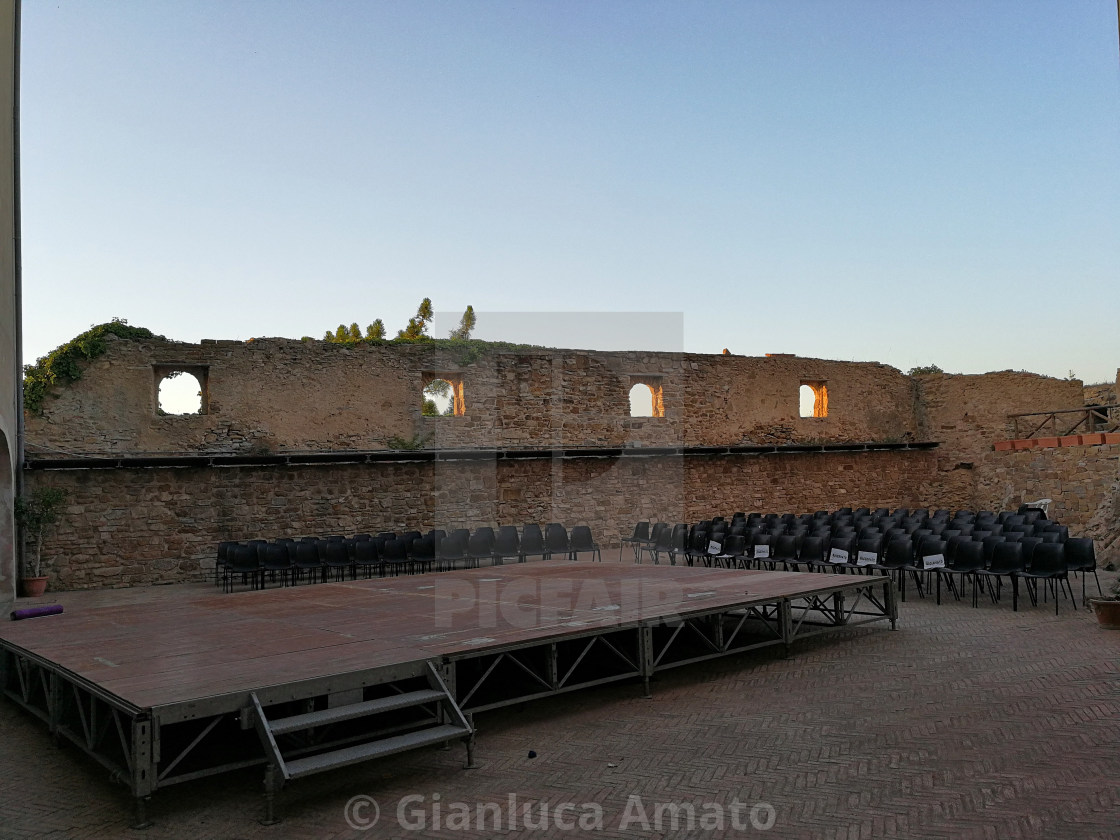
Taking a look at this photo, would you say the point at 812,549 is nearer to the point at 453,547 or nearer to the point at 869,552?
the point at 869,552

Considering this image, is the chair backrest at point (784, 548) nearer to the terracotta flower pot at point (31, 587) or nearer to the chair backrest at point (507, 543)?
the chair backrest at point (507, 543)

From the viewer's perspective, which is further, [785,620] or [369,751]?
[785,620]

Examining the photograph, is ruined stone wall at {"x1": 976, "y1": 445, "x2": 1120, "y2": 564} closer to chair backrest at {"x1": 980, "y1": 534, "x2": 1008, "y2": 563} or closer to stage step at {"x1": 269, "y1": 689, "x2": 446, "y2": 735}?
chair backrest at {"x1": 980, "y1": 534, "x2": 1008, "y2": 563}

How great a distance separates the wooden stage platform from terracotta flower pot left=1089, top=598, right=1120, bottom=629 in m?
1.95

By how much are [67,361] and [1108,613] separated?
611 inches

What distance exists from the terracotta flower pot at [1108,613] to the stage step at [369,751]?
675 cm

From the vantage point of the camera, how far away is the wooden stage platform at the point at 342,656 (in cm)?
451

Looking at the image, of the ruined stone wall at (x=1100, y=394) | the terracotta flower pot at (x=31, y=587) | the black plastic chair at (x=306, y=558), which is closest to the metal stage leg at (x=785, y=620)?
the black plastic chair at (x=306, y=558)

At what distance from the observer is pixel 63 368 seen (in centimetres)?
1437

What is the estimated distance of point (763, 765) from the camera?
473 centimetres

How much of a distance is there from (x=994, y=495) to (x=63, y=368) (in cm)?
2051

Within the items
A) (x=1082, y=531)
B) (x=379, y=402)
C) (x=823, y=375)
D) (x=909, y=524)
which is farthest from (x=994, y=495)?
(x=379, y=402)

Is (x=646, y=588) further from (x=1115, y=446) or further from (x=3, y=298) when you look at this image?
(x=1115, y=446)

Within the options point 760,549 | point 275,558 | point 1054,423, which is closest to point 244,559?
point 275,558
